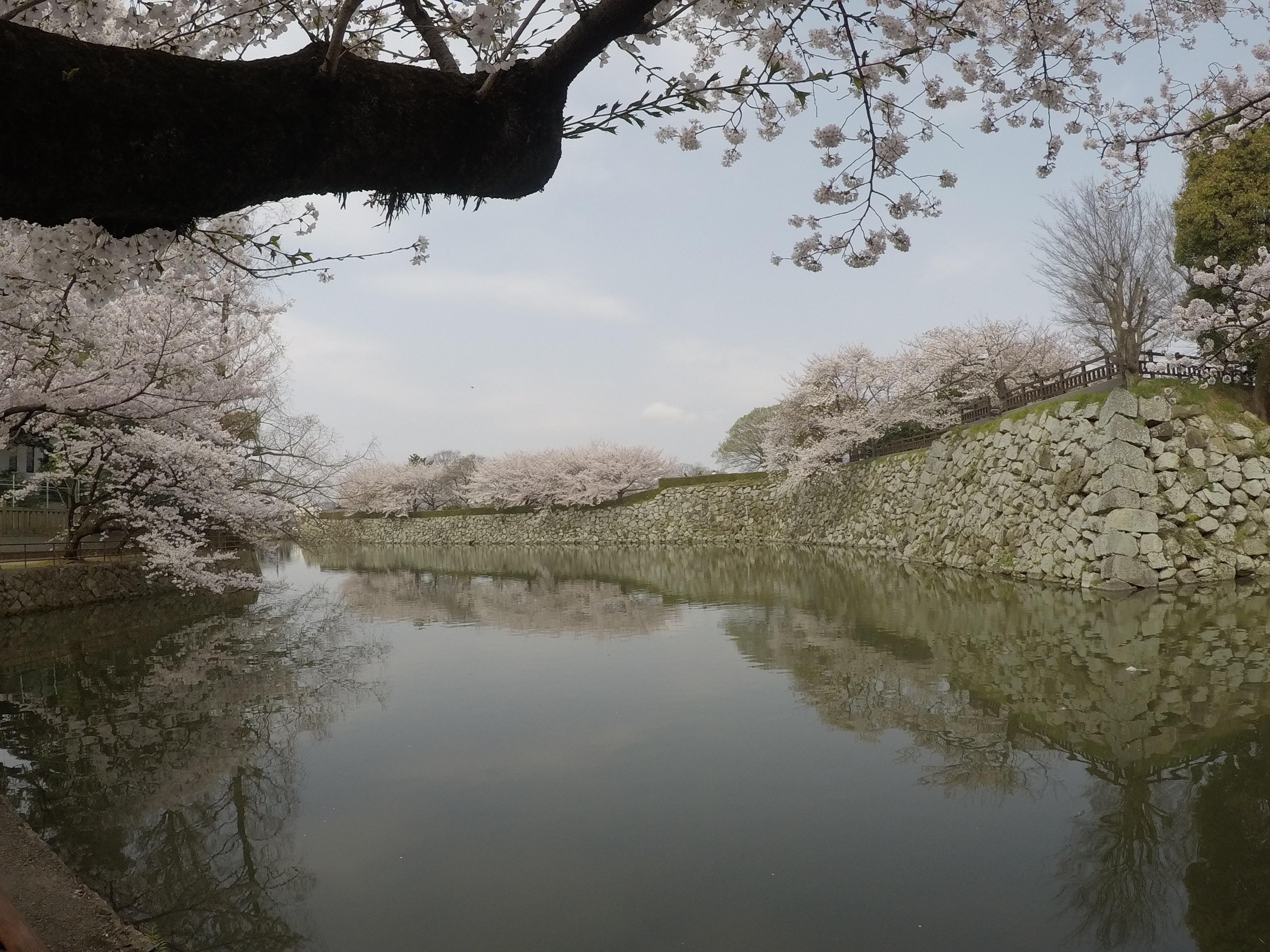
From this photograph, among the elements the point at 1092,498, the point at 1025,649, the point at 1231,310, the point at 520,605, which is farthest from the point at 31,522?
the point at 1231,310

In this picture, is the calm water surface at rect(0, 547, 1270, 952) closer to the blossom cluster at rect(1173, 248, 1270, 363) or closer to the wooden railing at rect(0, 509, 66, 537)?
Result: the blossom cluster at rect(1173, 248, 1270, 363)

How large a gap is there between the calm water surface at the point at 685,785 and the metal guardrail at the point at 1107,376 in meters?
4.03

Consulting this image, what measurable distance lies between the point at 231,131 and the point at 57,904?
9.04ft

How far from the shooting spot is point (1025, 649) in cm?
689

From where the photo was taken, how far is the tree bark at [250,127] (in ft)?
5.51

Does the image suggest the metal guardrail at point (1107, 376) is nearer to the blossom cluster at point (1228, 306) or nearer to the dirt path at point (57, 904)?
the blossom cluster at point (1228, 306)

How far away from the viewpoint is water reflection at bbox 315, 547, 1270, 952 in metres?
2.95

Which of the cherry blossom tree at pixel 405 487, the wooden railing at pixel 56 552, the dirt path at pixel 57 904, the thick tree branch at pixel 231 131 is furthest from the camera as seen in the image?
the cherry blossom tree at pixel 405 487

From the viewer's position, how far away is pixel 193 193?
189cm

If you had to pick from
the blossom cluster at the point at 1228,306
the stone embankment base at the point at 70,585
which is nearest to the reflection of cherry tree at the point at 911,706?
the blossom cluster at the point at 1228,306

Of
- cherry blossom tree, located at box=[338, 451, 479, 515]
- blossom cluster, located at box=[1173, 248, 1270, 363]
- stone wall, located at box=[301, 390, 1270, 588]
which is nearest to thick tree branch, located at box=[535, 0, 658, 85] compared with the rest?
blossom cluster, located at box=[1173, 248, 1270, 363]

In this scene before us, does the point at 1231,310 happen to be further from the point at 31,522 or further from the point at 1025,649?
the point at 31,522

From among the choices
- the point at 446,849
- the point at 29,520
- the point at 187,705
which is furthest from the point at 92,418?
the point at 29,520

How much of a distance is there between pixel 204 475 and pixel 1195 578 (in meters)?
14.0
